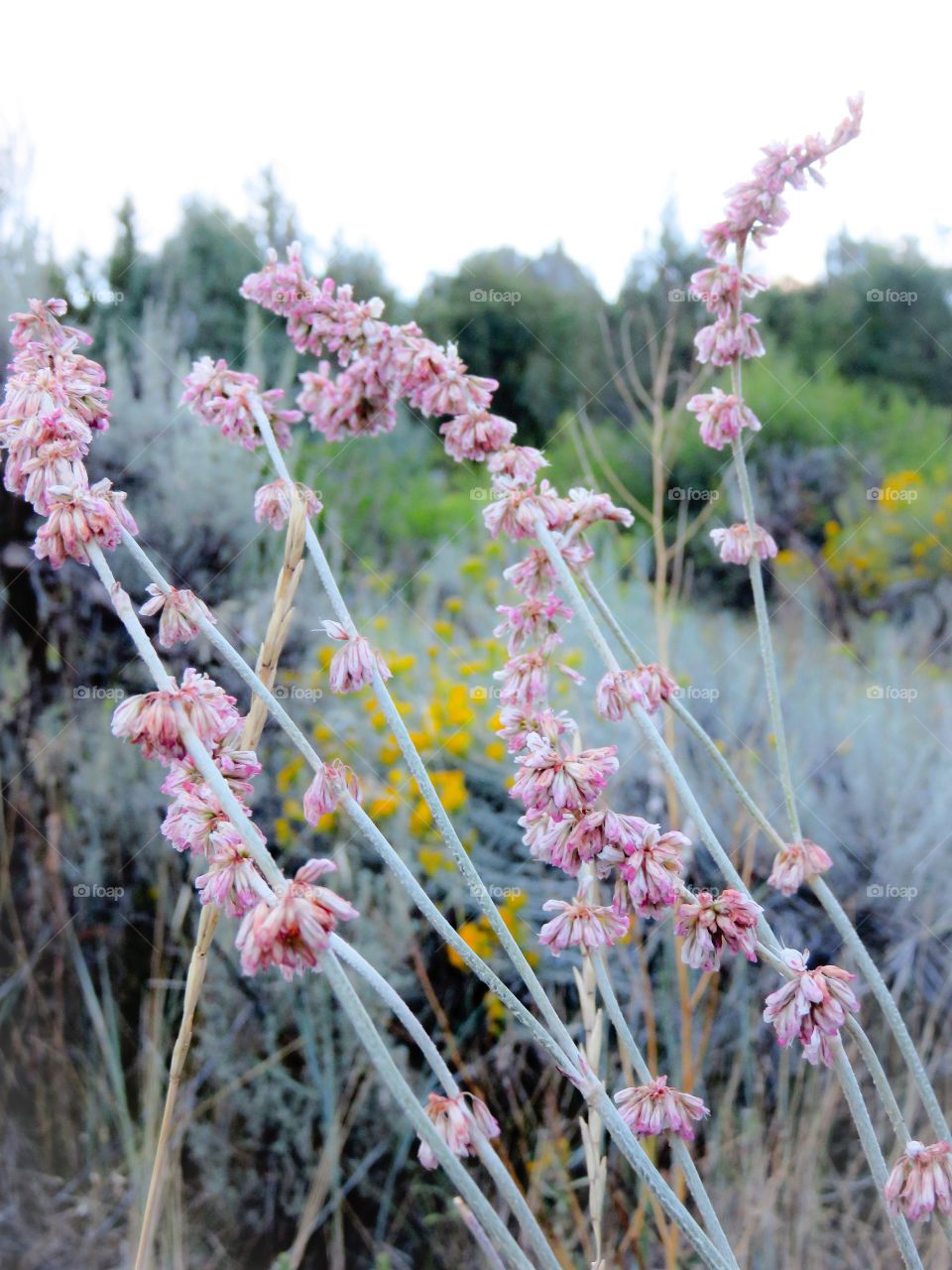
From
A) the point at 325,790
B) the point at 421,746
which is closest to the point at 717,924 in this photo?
the point at 325,790

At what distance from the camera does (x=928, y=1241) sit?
5.30 feet

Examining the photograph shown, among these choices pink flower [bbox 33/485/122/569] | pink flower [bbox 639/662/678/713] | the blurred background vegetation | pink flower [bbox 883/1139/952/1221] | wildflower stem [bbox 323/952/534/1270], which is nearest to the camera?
wildflower stem [bbox 323/952/534/1270]

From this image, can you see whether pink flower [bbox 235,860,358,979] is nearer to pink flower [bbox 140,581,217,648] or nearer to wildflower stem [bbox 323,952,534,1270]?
wildflower stem [bbox 323,952,534,1270]

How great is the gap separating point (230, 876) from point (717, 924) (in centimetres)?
32

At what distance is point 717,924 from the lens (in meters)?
0.67

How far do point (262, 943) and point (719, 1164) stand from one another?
1528 millimetres

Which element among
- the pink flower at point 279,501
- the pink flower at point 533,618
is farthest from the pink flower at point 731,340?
the pink flower at point 279,501

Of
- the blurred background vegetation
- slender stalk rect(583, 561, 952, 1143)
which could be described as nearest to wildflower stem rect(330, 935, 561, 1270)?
slender stalk rect(583, 561, 952, 1143)

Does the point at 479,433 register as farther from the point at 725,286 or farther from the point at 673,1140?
the point at 673,1140

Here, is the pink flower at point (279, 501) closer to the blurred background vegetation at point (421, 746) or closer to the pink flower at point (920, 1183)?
the pink flower at point (920, 1183)

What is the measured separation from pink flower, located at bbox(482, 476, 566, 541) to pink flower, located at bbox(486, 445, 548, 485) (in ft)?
0.03

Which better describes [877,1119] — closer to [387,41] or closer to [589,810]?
[589,810]

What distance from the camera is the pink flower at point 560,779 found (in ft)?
2.12

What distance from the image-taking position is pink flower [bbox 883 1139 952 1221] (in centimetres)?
73
